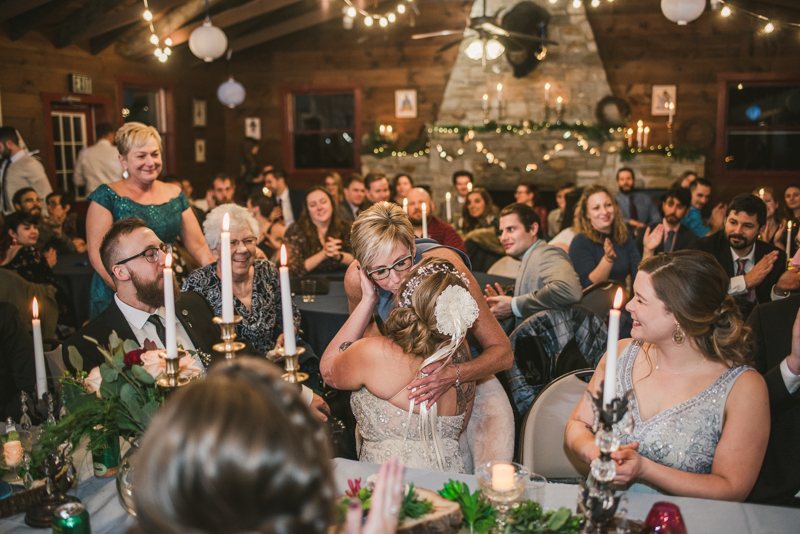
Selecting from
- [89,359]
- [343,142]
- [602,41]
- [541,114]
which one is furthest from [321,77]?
[89,359]

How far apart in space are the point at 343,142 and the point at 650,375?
9.18 m

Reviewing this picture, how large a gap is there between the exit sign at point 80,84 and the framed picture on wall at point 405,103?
4428mm

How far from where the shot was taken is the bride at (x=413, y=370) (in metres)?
1.75

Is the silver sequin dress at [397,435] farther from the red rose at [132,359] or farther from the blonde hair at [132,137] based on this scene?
the blonde hair at [132,137]

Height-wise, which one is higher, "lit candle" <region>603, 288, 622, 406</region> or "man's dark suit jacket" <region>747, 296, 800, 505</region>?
"lit candle" <region>603, 288, 622, 406</region>

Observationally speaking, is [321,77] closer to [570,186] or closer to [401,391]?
[570,186]

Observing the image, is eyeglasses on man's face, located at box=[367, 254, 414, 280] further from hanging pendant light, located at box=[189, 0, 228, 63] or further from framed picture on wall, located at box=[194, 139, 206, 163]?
framed picture on wall, located at box=[194, 139, 206, 163]

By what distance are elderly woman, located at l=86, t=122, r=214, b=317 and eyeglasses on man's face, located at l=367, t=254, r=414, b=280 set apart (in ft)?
4.42

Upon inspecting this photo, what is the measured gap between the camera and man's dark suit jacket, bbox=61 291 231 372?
2.06 m

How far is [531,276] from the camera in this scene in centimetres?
337

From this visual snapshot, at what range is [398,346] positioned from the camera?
1.83 meters

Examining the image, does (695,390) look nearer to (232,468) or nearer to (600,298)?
(232,468)

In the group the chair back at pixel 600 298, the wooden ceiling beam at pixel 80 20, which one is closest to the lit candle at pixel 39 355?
the chair back at pixel 600 298

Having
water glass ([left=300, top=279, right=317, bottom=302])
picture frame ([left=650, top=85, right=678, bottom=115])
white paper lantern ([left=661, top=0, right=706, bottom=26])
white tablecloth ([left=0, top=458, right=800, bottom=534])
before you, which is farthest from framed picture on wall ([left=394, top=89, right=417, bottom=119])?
white tablecloth ([left=0, top=458, right=800, bottom=534])
